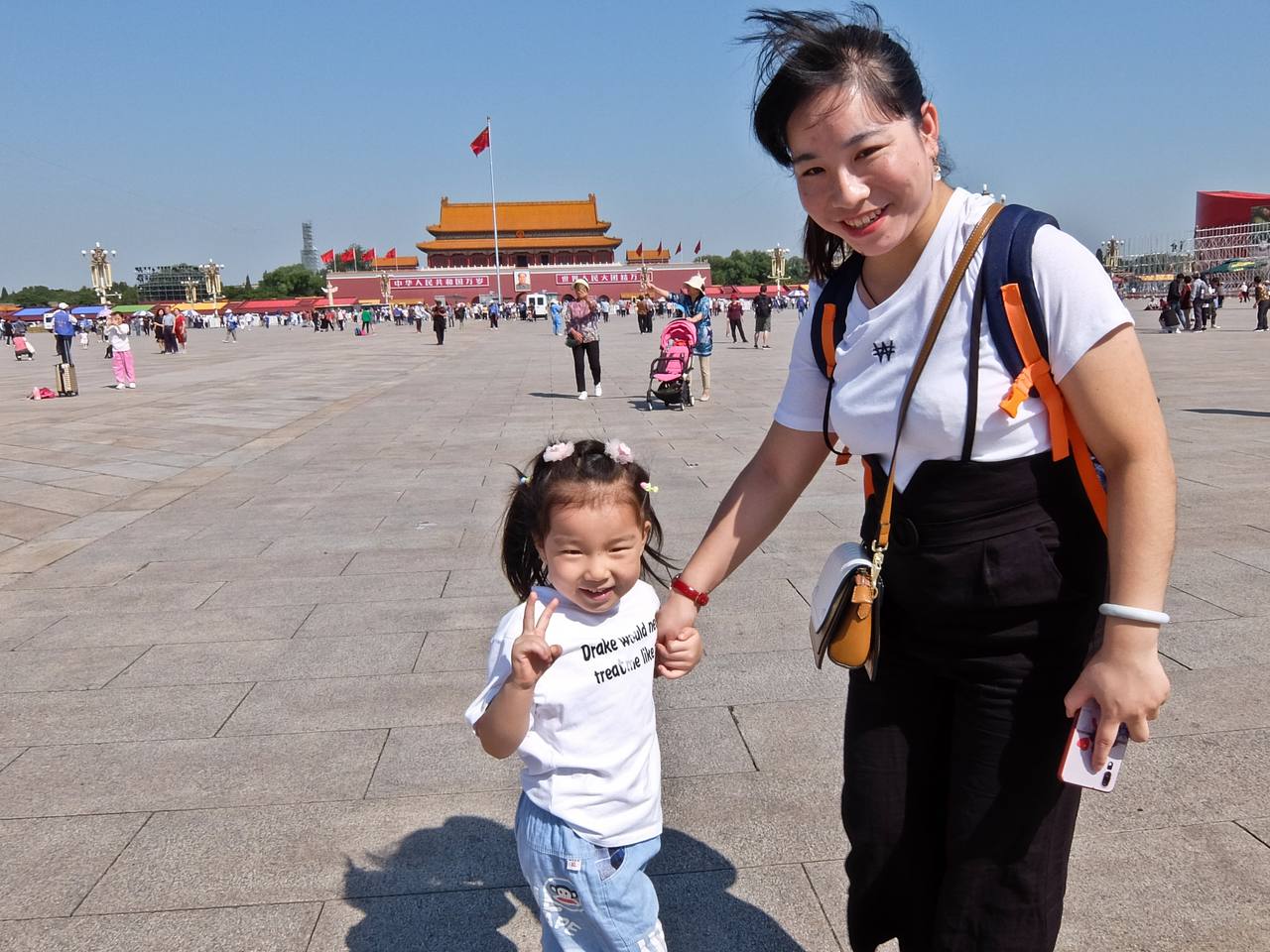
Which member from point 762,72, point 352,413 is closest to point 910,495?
point 762,72

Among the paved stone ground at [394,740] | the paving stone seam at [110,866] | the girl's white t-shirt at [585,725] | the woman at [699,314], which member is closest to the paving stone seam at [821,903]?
the paved stone ground at [394,740]

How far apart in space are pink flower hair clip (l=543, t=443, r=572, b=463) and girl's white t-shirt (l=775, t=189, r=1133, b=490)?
1.46 ft

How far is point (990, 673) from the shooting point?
56.4 inches

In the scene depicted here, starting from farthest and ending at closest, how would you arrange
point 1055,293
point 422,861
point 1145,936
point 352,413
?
point 352,413, point 422,861, point 1145,936, point 1055,293

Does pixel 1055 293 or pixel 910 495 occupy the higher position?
pixel 1055 293

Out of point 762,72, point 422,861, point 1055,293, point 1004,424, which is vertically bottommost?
point 422,861

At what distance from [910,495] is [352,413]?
10.7m

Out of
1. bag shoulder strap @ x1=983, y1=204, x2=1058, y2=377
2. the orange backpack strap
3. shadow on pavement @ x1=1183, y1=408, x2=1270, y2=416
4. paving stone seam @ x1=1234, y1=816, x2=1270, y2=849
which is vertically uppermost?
bag shoulder strap @ x1=983, y1=204, x2=1058, y2=377

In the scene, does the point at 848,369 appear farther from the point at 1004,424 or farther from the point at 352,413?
the point at 352,413

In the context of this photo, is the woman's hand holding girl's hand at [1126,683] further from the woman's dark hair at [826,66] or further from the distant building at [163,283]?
the distant building at [163,283]

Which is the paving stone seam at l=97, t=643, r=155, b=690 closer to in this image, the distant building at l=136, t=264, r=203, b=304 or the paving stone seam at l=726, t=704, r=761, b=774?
the paving stone seam at l=726, t=704, r=761, b=774

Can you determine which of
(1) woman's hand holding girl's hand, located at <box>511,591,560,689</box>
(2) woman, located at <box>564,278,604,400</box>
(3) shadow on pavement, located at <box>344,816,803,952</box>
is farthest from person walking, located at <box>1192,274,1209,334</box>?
(1) woman's hand holding girl's hand, located at <box>511,591,560,689</box>

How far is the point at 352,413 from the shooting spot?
11492 millimetres

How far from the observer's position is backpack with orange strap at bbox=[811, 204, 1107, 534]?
52.9 inches
